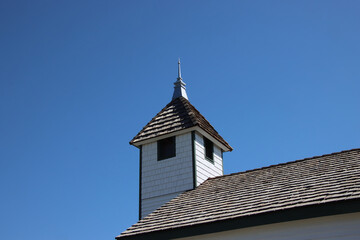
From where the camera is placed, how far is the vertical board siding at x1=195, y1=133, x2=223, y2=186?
1608 cm

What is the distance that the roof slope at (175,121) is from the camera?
16781mm

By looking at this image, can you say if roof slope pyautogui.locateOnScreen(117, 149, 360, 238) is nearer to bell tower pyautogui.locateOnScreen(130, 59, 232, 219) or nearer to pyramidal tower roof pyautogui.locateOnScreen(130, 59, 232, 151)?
bell tower pyautogui.locateOnScreen(130, 59, 232, 219)

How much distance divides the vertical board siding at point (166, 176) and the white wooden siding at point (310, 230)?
16.9 ft

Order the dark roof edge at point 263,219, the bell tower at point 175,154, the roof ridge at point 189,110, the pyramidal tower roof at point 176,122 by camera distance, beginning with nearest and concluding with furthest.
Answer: the dark roof edge at point 263,219 < the bell tower at point 175,154 < the roof ridge at point 189,110 < the pyramidal tower roof at point 176,122

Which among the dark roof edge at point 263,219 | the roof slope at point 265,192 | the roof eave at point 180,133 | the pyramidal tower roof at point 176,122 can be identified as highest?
the pyramidal tower roof at point 176,122

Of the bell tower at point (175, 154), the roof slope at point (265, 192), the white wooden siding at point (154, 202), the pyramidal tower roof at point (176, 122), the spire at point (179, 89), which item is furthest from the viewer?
the spire at point (179, 89)

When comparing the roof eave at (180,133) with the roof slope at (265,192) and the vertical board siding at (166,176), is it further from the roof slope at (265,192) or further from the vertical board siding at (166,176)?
the roof slope at (265,192)

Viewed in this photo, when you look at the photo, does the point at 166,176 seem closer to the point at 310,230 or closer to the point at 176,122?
the point at 176,122

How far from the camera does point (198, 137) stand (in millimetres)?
16812

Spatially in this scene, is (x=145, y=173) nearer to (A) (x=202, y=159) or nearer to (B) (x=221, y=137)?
(A) (x=202, y=159)

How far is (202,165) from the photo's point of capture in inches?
650

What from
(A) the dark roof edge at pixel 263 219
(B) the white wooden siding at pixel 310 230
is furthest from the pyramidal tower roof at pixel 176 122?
(B) the white wooden siding at pixel 310 230

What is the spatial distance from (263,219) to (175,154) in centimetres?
675

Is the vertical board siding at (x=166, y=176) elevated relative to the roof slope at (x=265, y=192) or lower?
elevated
